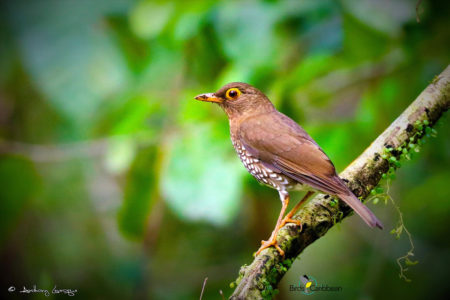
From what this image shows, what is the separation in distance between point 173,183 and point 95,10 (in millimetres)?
2080

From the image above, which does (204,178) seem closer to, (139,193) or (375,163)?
(139,193)

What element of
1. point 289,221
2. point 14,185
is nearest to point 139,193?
point 14,185

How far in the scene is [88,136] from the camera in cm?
521

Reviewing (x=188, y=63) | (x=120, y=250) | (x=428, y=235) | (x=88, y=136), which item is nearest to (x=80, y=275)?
(x=120, y=250)

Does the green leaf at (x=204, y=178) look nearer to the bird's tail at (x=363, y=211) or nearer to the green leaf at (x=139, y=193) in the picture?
the green leaf at (x=139, y=193)

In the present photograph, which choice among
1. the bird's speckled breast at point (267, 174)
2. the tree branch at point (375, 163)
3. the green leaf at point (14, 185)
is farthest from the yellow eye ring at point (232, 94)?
the green leaf at point (14, 185)

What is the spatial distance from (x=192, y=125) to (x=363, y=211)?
1.94 m

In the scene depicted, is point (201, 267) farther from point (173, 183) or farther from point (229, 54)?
point (229, 54)

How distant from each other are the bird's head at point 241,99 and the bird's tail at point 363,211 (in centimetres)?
120

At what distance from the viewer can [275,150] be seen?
3104 mm

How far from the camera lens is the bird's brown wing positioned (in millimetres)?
2775

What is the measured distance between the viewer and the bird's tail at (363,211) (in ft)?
7.68

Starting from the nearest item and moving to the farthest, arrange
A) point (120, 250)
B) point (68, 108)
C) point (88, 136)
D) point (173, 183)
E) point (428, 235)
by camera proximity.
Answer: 1. point (173, 183)
2. point (68, 108)
3. point (88, 136)
4. point (428, 235)
5. point (120, 250)

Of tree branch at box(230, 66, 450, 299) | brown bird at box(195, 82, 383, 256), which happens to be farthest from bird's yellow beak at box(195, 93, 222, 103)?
tree branch at box(230, 66, 450, 299)
